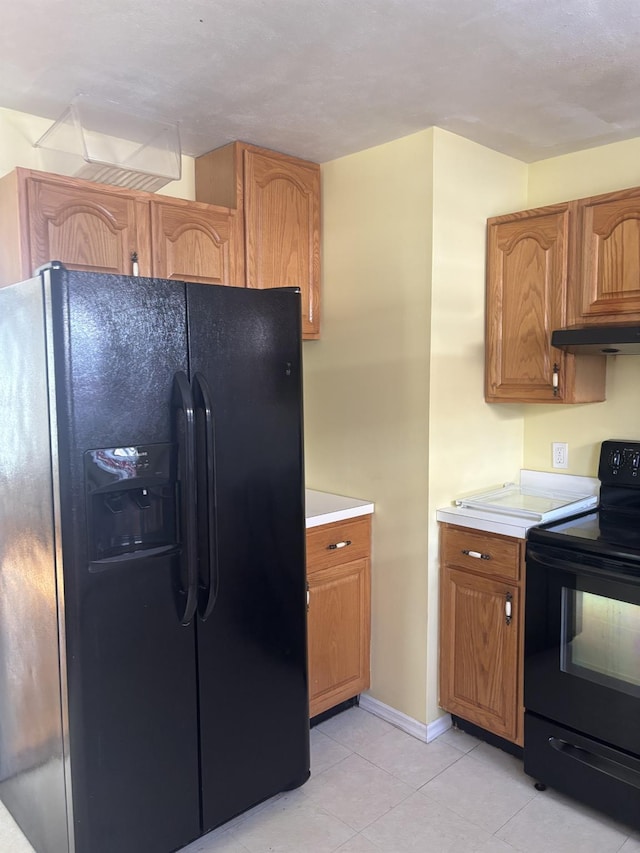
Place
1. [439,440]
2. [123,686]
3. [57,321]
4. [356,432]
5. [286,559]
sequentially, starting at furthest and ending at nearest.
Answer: [356,432]
[439,440]
[286,559]
[123,686]
[57,321]

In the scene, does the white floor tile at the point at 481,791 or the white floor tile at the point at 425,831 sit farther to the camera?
the white floor tile at the point at 481,791

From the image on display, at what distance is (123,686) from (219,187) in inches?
74.5

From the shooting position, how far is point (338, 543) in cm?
261

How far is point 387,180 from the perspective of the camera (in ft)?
8.46

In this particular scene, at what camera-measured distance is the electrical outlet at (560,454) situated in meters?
2.81

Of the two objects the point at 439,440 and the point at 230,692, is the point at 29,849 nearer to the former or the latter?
the point at 230,692

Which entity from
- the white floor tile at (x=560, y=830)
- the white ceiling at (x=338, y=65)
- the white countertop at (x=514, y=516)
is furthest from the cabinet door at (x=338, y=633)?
the white ceiling at (x=338, y=65)

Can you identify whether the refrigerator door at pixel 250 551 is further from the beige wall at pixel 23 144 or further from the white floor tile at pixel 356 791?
the beige wall at pixel 23 144

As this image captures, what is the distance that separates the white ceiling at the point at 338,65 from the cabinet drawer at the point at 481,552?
151 centimetres

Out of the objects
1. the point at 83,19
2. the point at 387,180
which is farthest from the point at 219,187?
the point at 83,19

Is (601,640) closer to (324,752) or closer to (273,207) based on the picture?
(324,752)

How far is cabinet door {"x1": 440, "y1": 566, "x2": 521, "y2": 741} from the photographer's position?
7.75ft

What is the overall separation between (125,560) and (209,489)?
0.29 m

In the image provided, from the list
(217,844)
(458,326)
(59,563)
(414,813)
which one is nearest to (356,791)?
(414,813)
